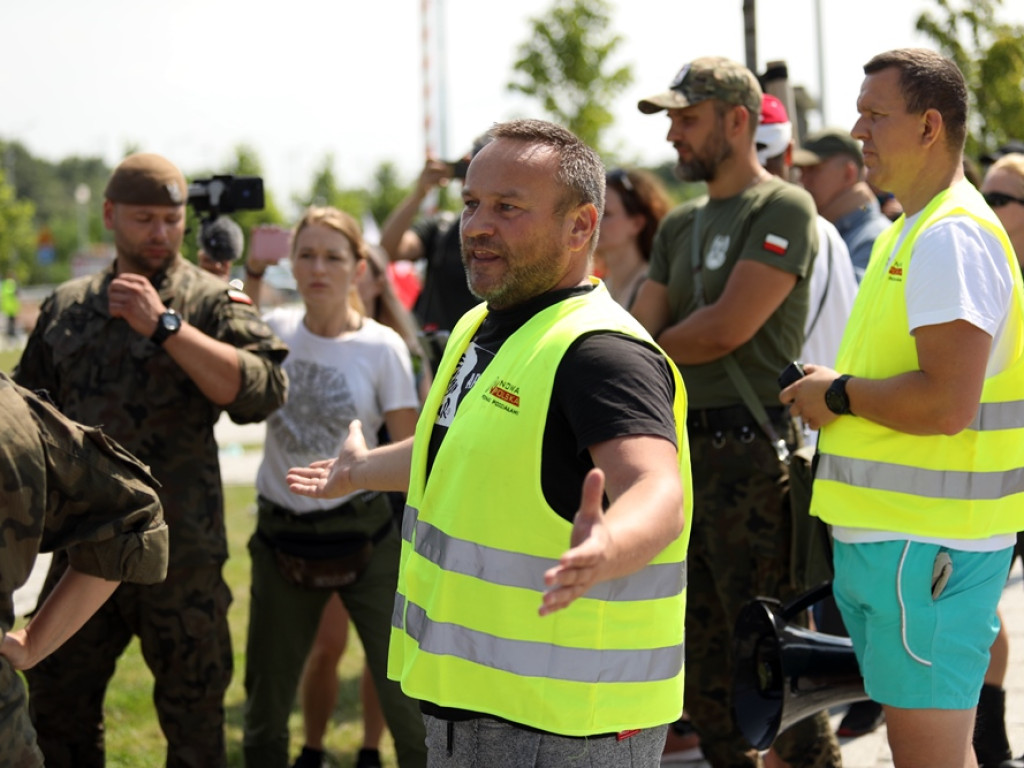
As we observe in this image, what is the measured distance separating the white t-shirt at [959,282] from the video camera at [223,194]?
9.82ft

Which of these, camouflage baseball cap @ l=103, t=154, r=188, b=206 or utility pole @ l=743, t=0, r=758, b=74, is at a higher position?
utility pole @ l=743, t=0, r=758, b=74

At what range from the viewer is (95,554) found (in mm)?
2693

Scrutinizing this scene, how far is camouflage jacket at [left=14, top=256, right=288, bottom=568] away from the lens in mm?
4086

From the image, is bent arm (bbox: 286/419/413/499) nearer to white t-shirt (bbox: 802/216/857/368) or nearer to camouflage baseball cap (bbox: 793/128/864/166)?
white t-shirt (bbox: 802/216/857/368)

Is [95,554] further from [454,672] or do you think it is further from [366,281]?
[366,281]

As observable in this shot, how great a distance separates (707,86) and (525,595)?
8.02ft

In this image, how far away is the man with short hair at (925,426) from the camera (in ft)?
9.79

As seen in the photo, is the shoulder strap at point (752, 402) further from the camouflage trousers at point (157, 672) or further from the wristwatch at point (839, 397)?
the camouflage trousers at point (157, 672)

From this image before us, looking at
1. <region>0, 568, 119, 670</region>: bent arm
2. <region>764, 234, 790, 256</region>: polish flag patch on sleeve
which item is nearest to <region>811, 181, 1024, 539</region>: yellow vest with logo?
<region>764, 234, 790, 256</region>: polish flag patch on sleeve

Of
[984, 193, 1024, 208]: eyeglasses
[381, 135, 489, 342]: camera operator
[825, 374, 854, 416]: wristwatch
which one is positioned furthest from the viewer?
[381, 135, 489, 342]: camera operator

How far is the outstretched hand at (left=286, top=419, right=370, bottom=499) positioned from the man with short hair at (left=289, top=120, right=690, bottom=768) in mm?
A: 464

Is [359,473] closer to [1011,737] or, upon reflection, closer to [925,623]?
[925,623]

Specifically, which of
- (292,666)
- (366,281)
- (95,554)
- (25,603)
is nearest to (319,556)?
(292,666)

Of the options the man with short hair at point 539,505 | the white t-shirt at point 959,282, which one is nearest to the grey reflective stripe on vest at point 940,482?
the white t-shirt at point 959,282
